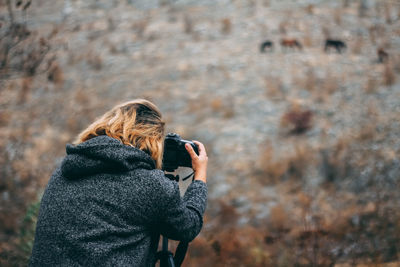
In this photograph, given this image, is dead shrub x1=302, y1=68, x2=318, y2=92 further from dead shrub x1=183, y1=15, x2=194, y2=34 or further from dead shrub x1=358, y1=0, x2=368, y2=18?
dead shrub x1=183, y1=15, x2=194, y2=34

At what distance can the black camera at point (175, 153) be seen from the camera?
177 cm

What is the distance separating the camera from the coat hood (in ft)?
4.29

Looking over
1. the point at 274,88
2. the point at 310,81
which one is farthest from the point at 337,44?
the point at 274,88

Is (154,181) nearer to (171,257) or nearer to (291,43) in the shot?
(171,257)

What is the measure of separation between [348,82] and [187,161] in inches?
229

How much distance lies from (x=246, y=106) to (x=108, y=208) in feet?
18.1

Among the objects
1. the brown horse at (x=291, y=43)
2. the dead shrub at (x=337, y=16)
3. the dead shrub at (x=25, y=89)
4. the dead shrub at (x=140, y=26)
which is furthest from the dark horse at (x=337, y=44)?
the dead shrub at (x=25, y=89)

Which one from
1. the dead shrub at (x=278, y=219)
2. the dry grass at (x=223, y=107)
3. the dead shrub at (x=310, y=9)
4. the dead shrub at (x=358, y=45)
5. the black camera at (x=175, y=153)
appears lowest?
the dead shrub at (x=278, y=219)

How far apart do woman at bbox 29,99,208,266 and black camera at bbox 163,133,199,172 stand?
0.34m

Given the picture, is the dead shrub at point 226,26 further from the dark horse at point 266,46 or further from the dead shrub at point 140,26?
the dead shrub at point 140,26

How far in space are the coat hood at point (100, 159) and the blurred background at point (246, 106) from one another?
280cm

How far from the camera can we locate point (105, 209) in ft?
4.20

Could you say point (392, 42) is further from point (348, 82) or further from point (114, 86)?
point (114, 86)

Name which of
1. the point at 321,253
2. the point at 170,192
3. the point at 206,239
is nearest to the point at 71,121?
the point at 206,239
